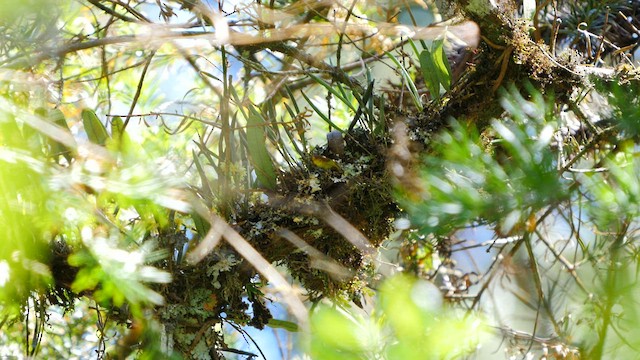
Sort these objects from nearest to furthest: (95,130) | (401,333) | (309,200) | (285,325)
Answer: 1. (401,333)
2. (309,200)
3. (95,130)
4. (285,325)

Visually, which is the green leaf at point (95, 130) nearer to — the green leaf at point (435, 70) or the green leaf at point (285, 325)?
the green leaf at point (285, 325)

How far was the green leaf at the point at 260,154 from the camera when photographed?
1225 millimetres

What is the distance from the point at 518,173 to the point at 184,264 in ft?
2.24

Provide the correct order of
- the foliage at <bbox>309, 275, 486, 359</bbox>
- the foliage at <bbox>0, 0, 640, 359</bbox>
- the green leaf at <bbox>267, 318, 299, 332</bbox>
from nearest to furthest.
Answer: the foliage at <bbox>309, 275, 486, 359</bbox> < the foliage at <bbox>0, 0, 640, 359</bbox> < the green leaf at <bbox>267, 318, 299, 332</bbox>

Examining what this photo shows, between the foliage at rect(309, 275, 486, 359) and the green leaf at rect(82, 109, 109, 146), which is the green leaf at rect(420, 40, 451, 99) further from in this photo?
the foliage at rect(309, 275, 486, 359)

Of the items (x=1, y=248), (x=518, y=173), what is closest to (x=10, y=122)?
(x=1, y=248)

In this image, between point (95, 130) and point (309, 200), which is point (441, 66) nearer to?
point (309, 200)

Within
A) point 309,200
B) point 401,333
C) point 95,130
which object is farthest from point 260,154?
point 401,333

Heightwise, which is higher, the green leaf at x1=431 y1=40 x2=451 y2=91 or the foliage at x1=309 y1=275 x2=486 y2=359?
the green leaf at x1=431 y1=40 x2=451 y2=91

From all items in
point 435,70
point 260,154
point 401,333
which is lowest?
point 401,333

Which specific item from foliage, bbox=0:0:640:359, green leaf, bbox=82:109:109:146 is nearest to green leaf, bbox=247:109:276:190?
foliage, bbox=0:0:640:359

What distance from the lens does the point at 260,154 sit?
1.24 m

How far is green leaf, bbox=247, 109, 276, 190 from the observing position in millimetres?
1225

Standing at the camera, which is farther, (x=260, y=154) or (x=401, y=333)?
(x=260, y=154)
